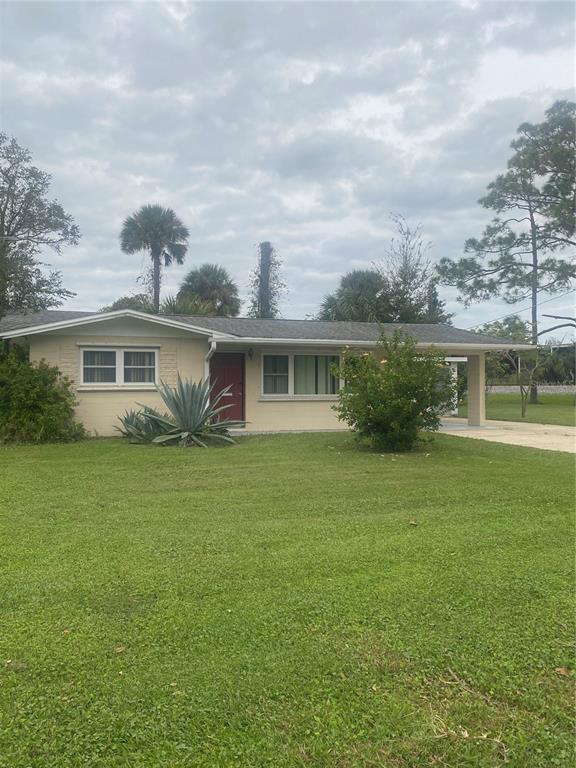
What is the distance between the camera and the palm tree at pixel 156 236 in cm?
3278

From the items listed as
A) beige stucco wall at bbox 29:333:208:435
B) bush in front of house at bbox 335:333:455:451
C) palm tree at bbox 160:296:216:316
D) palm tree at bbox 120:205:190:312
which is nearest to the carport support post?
bush in front of house at bbox 335:333:455:451

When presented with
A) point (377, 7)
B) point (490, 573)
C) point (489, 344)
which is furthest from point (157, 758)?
point (489, 344)

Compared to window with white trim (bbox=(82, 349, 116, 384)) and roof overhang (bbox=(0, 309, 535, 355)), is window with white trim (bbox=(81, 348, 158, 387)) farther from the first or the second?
roof overhang (bbox=(0, 309, 535, 355))

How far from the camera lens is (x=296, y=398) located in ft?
50.7

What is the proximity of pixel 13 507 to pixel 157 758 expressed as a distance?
4704mm

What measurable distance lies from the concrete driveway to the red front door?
5.63 metres

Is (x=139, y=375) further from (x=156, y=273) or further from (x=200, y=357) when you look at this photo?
(x=156, y=273)

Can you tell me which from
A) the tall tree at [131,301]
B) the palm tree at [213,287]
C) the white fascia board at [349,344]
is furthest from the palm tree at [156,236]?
the white fascia board at [349,344]

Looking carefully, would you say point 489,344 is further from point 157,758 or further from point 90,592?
point 157,758

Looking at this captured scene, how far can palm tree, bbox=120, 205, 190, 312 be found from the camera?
108 ft

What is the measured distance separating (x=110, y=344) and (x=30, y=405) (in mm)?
2470

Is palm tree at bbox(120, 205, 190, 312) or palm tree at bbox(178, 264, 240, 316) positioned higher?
palm tree at bbox(120, 205, 190, 312)

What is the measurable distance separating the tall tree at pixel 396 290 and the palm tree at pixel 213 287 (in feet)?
16.6

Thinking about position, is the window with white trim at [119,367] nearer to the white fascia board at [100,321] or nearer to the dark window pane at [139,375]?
the dark window pane at [139,375]
